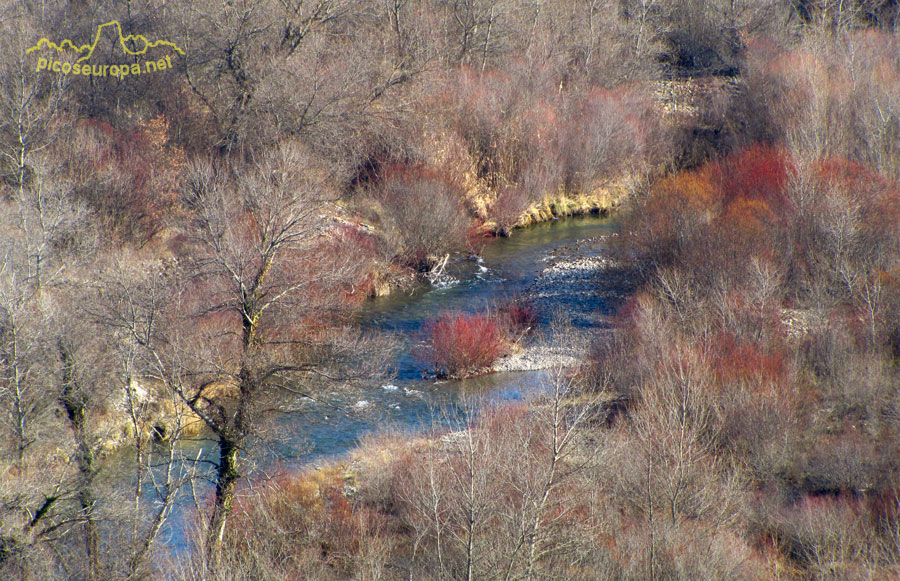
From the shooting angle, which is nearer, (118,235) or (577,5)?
(118,235)

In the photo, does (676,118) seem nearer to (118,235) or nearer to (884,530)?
(118,235)

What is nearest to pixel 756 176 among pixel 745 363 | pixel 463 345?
pixel 745 363

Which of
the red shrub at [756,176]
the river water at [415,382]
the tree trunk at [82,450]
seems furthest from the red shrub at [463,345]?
the red shrub at [756,176]

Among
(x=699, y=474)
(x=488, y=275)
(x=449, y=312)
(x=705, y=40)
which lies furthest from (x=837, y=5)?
(x=699, y=474)

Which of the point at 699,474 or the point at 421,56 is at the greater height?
the point at 421,56

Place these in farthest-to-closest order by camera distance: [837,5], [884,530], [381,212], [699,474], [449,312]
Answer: [837,5] < [381,212] < [449,312] < [699,474] < [884,530]

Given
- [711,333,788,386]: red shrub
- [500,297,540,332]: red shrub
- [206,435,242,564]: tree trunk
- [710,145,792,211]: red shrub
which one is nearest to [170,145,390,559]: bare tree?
[206,435,242,564]: tree trunk
